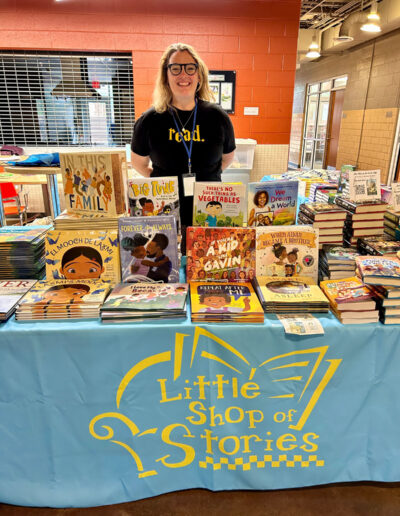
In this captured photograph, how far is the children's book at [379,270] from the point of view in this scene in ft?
4.48

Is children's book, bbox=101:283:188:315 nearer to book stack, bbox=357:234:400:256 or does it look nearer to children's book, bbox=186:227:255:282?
children's book, bbox=186:227:255:282

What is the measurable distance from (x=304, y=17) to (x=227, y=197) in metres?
9.25

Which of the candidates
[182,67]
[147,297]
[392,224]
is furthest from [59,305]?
[392,224]

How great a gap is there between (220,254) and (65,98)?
200 inches

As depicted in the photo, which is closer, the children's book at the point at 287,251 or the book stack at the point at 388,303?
the book stack at the point at 388,303

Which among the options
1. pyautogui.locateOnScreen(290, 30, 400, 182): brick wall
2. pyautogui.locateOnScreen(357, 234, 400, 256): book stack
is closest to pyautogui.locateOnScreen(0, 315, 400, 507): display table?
pyautogui.locateOnScreen(357, 234, 400, 256): book stack

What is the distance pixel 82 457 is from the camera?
1491mm

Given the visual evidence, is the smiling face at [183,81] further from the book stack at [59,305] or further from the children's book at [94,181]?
the book stack at [59,305]

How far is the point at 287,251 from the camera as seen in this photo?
161 centimetres

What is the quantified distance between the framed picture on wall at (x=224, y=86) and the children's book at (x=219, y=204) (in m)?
4.00

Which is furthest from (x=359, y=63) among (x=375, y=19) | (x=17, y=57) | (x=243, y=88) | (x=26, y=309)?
(x=26, y=309)

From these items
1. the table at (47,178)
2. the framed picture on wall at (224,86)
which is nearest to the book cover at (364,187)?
the table at (47,178)

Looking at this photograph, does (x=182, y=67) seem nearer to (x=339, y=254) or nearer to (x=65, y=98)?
(x=339, y=254)

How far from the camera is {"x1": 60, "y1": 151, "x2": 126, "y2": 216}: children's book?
1584 mm
